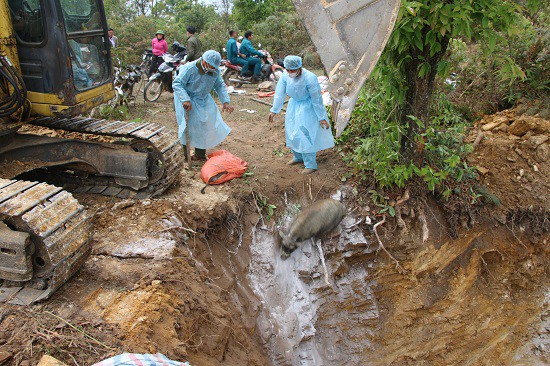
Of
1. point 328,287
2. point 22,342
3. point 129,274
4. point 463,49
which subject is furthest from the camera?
point 463,49

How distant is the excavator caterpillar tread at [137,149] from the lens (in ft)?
15.3

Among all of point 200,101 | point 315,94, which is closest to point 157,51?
point 200,101

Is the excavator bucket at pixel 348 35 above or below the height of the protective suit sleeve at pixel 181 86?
above

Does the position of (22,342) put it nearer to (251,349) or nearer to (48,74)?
(251,349)

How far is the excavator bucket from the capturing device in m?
2.30

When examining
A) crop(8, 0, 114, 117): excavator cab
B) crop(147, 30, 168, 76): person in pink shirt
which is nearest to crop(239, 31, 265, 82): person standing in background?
crop(147, 30, 168, 76): person in pink shirt

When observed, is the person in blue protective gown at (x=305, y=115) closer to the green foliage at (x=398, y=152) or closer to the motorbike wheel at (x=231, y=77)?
the green foliage at (x=398, y=152)

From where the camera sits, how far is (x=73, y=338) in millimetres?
2645

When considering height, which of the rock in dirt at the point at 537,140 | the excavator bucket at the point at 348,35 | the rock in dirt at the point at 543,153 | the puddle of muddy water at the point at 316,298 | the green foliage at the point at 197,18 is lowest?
the puddle of muddy water at the point at 316,298

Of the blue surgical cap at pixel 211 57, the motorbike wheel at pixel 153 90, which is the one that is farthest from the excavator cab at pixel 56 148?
the motorbike wheel at pixel 153 90

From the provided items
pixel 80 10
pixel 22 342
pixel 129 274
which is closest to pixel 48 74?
pixel 80 10

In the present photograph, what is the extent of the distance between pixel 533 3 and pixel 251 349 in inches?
168

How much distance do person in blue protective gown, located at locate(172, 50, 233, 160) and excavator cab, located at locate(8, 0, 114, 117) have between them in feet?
3.66

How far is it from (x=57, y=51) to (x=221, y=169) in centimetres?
225
